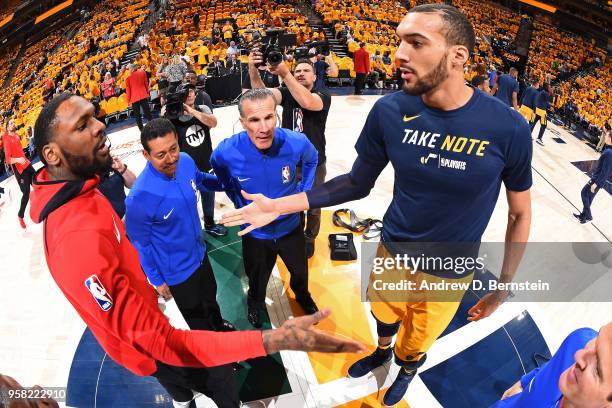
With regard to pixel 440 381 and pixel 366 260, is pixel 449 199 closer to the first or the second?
pixel 440 381

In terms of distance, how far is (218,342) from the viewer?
4.70ft

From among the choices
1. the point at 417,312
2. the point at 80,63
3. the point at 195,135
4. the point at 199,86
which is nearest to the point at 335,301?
the point at 417,312

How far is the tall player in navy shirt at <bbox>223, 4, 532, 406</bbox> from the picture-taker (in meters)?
1.62

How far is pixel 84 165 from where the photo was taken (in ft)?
5.13

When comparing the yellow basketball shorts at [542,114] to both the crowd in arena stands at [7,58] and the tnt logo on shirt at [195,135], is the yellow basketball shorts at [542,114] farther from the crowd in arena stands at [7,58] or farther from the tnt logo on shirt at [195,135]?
the crowd in arena stands at [7,58]

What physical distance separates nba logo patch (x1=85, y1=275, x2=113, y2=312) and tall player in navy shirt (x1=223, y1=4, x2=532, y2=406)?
638 mm

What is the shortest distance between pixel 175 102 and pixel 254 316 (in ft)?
6.95

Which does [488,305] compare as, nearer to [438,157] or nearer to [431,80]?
[438,157]

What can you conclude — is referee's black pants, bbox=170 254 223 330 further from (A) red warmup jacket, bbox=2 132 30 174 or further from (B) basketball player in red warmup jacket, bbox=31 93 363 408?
(A) red warmup jacket, bbox=2 132 30 174

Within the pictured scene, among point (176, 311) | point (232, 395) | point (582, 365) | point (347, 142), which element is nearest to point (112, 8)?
point (347, 142)

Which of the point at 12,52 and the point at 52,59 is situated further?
the point at 12,52

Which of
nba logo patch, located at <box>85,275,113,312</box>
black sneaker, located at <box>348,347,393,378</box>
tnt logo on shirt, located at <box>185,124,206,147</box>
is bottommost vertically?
black sneaker, located at <box>348,347,393,378</box>

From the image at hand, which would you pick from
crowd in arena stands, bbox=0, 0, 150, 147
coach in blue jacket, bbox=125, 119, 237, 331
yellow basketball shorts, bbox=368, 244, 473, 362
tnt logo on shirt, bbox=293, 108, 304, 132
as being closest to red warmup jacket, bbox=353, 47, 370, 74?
crowd in arena stands, bbox=0, 0, 150, 147

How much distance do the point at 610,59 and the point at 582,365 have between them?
18.7 m
